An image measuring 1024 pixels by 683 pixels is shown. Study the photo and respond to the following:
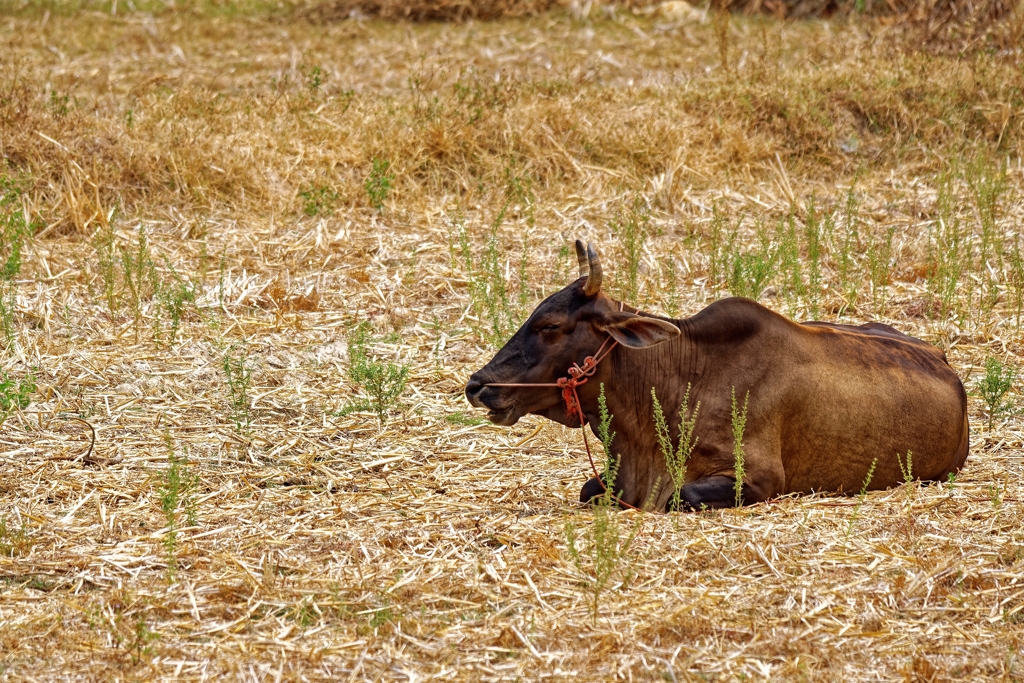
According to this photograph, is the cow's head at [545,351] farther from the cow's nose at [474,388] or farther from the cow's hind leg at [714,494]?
the cow's hind leg at [714,494]

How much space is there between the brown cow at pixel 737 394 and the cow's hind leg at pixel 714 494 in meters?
0.02

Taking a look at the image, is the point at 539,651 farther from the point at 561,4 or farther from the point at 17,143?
the point at 561,4

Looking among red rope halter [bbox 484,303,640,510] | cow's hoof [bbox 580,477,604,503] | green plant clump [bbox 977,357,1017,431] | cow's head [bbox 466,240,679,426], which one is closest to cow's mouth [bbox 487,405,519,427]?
cow's head [bbox 466,240,679,426]

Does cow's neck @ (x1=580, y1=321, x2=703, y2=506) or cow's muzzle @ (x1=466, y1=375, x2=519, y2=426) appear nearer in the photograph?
cow's muzzle @ (x1=466, y1=375, x2=519, y2=426)

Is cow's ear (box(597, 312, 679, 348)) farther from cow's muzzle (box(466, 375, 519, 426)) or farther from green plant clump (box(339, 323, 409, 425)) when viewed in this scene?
green plant clump (box(339, 323, 409, 425))

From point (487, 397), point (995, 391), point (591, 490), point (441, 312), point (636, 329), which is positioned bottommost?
point (441, 312)

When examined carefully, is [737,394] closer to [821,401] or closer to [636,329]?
[821,401]

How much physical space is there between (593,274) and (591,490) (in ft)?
3.08

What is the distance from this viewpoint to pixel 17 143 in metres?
9.91

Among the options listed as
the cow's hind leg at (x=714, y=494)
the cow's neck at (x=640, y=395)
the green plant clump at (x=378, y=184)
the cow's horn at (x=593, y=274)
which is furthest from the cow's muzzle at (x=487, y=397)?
the green plant clump at (x=378, y=184)

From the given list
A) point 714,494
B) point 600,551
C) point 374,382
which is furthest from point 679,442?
point 374,382

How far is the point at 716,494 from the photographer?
5.38 metres

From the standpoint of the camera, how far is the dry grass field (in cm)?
429

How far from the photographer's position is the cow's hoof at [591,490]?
559 cm
